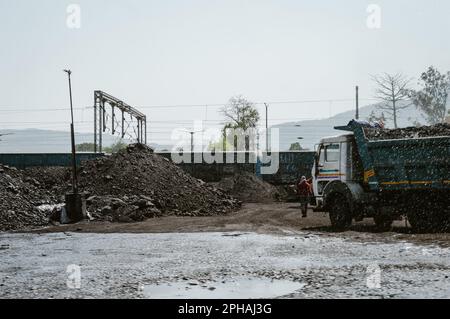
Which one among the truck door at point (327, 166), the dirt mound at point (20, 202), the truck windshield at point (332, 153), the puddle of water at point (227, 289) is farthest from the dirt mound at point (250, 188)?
the puddle of water at point (227, 289)

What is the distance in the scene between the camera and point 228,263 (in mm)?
9734

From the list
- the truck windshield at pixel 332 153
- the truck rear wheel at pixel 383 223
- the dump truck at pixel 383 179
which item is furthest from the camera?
the truck windshield at pixel 332 153

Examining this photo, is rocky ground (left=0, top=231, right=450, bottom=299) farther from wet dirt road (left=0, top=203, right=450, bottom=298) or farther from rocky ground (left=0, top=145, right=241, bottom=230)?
rocky ground (left=0, top=145, right=241, bottom=230)

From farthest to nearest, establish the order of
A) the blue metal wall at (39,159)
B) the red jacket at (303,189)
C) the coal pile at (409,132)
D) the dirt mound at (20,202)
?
1. the blue metal wall at (39,159)
2. the red jacket at (303,189)
3. the dirt mound at (20,202)
4. the coal pile at (409,132)

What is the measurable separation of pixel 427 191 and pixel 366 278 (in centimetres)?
653

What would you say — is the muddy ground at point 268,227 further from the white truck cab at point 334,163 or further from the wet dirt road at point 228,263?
the white truck cab at point 334,163

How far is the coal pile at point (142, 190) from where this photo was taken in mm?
21609

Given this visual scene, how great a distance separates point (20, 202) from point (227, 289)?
16192mm

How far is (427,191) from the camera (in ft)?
44.7

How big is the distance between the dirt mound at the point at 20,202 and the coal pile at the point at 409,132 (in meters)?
12.3

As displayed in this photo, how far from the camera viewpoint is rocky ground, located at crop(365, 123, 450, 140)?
551 inches

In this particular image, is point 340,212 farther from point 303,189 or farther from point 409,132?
point 303,189
